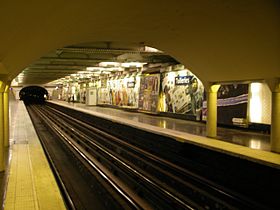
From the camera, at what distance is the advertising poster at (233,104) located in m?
10.9

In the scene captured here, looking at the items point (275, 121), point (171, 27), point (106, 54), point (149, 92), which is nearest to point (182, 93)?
point (149, 92)

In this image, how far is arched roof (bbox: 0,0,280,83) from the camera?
12.8 feet

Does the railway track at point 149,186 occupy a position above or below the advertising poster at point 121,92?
below

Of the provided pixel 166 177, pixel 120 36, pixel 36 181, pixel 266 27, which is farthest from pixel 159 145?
pixel 266 27

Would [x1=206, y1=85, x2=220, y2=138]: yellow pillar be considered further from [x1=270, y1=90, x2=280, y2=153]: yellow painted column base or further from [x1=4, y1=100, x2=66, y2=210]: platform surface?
[x1=4, y1=100, x2=66, y2=210]: platform surface

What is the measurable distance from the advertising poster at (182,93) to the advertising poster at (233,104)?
65.5 inches

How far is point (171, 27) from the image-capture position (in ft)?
18.2

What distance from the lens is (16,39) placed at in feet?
14.1

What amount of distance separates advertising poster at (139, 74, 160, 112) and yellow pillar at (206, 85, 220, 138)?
831cm

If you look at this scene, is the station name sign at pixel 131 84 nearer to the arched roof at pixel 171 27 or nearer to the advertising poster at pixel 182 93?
the advertising poster at pixel 182 93

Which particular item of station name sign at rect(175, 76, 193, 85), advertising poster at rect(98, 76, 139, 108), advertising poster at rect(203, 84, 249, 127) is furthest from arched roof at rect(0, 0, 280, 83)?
advertising poster at rect(98, 76, 139, 108)

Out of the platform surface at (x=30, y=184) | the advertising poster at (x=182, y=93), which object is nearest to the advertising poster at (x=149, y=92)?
the advertising poster at (x=182, y=93)

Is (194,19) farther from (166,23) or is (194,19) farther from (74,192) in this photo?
(74,192)

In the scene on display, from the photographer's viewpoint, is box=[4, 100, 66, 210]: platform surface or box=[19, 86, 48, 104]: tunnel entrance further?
box=[19, 86, 48, 104]: tunnel entrance
